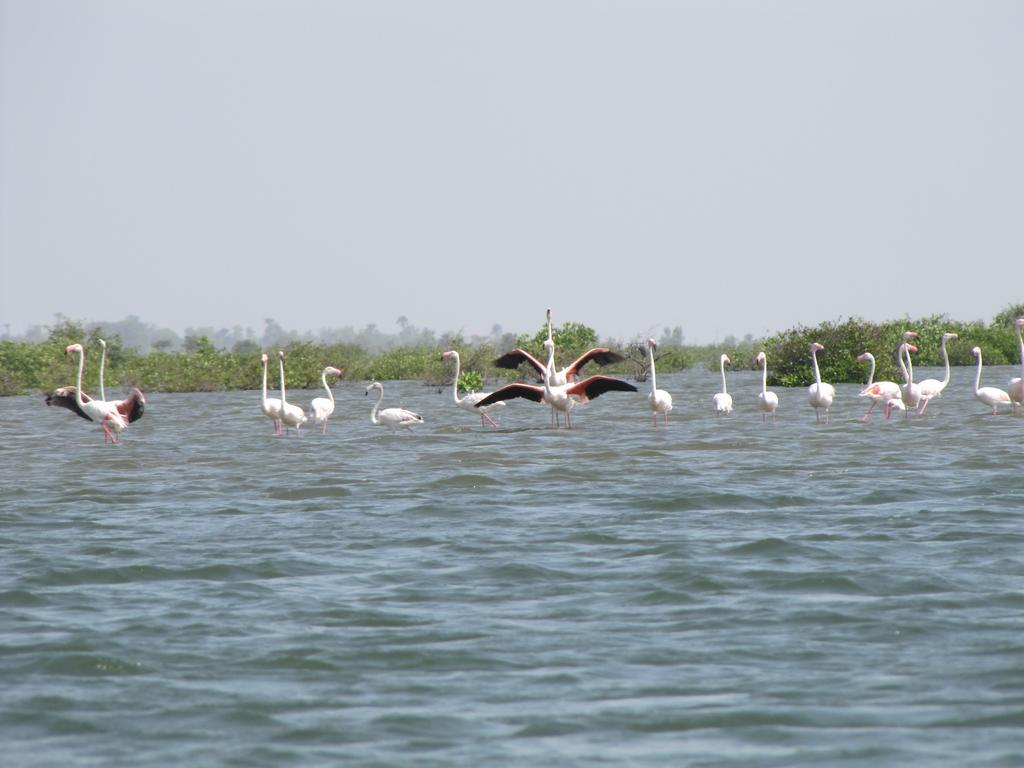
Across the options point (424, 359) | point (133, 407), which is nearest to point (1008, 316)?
point (424, 359)

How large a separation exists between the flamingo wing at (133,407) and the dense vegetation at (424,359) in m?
12.0

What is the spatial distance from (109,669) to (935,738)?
156 inches

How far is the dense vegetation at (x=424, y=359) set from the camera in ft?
113

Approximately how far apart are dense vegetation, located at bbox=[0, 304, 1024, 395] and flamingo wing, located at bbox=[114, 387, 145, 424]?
12.0m

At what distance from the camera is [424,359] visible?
48.8 meters

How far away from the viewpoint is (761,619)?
7.79 m

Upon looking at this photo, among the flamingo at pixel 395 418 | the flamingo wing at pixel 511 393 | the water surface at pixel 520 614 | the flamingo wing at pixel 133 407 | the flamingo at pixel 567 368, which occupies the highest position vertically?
the flamingo at pixel 567 368

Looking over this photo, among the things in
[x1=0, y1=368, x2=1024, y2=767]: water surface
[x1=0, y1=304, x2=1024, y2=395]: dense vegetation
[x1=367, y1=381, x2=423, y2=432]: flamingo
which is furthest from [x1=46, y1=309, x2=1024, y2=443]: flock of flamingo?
[x1=0, y1=304, x2=1024, y2=395]: dense vegetation

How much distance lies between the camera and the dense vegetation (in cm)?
3456

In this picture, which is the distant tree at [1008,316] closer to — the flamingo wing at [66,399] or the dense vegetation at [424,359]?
the dense vegetation at [424,359]

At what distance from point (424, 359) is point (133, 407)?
28829 millimetres

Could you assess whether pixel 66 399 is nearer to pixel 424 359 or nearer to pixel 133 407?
pixel 133 407

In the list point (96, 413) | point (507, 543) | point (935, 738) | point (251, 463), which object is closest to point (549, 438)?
point (251, 463)

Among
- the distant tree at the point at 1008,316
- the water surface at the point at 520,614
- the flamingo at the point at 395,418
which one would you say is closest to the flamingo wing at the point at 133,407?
the water surface at the point at 520,614
